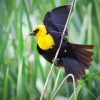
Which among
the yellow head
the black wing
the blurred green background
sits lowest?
the blurred green background

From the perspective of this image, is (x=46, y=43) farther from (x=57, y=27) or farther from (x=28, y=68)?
(x=28, y=68)

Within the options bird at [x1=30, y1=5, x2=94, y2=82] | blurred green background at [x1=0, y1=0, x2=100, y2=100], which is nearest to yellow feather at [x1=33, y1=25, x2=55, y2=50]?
bird at [x1=30, y1=5, x2=94, y2=82]

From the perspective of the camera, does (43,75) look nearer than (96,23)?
Yes

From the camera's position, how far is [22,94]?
7.41 feet

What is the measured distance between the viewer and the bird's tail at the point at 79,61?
56.8 inches

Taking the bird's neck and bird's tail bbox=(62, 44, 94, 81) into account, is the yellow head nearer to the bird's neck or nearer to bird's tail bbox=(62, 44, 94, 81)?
the bird's neck

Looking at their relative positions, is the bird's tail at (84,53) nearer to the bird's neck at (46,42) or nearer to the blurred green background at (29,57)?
the bird's neck at (46,42)

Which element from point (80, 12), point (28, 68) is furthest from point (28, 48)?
point (80, 12)

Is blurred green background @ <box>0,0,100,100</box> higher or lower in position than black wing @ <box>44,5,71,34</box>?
lower

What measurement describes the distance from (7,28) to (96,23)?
0.72m

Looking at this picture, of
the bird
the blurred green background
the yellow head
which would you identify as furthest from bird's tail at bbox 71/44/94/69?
the blurred green background

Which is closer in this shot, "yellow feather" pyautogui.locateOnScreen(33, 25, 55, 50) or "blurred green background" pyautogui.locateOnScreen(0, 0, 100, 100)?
"yellow feather" pyautogui.locateOnScreen(33, 25, 55, 50)

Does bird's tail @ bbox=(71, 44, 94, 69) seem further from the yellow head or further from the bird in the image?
the yellow head

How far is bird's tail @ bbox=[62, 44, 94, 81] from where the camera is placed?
4.73 feet
